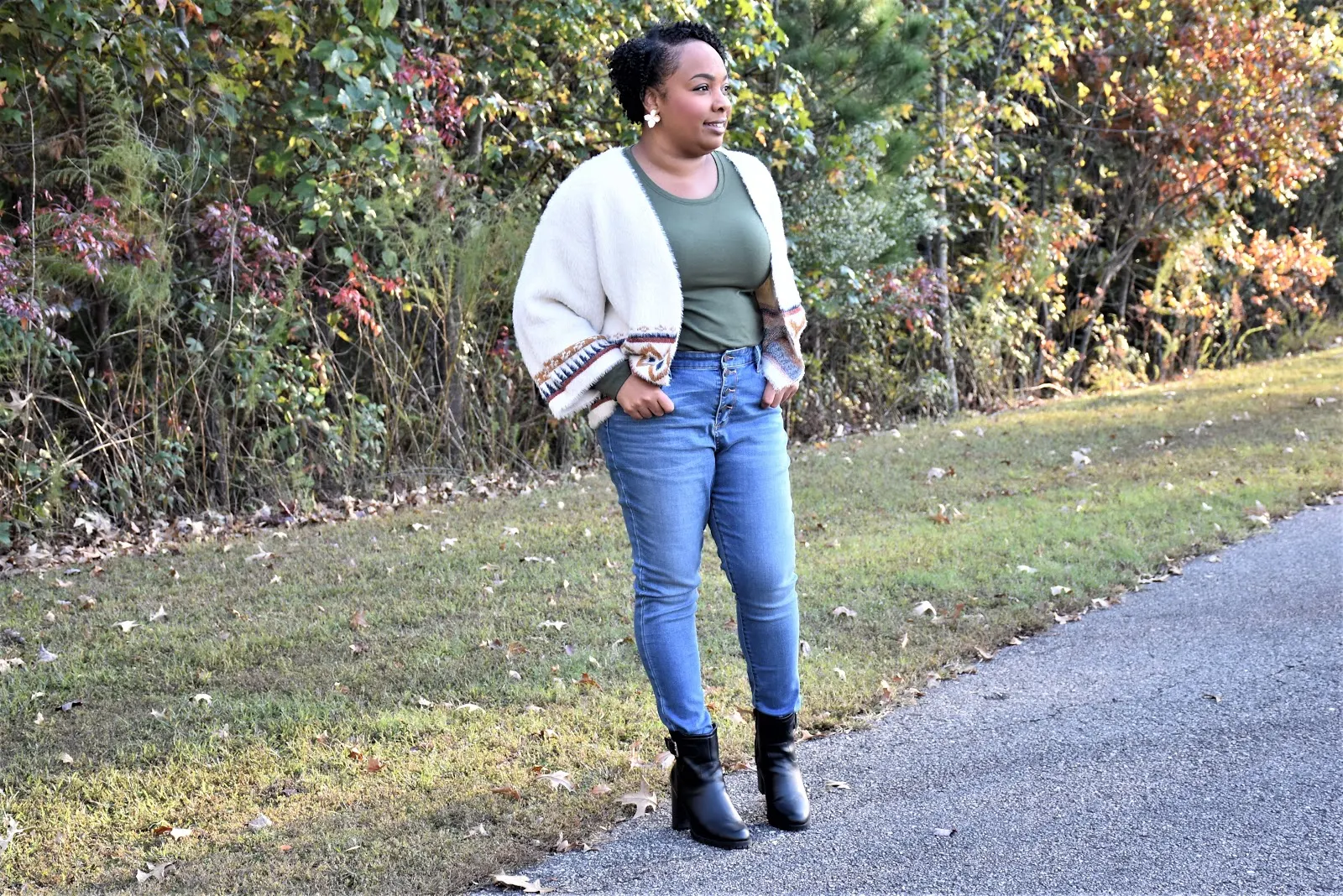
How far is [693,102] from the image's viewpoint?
3.11 metres

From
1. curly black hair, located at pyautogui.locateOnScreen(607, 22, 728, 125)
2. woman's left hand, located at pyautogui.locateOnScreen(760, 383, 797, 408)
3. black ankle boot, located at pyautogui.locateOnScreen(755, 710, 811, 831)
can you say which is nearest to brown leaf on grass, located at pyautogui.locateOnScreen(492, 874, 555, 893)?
black ankle boot, located at pyautogui.locateOnScreen(755, 710, 811, 831)

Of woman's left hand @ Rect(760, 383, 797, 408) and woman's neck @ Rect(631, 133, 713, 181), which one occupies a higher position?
woman's neck @ Rect(631, 133, 713, 181)

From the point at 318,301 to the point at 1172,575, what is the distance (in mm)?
5656

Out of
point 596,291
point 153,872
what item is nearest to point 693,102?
point 596,291

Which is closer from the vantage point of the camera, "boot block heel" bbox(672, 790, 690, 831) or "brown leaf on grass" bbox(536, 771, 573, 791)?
"boot block heel" bbox(672, 790, 690, 831)

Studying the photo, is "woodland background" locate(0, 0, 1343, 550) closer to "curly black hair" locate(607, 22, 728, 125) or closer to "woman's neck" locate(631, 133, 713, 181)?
"curly black hair" locate(607, 22, 728, 125)

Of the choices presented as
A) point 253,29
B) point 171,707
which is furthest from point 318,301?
point 171,707

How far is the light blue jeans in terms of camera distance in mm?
3166

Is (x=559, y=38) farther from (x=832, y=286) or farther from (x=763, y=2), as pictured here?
(x=832, y=286)

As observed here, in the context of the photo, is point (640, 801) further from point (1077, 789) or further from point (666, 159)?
point (666, 159)

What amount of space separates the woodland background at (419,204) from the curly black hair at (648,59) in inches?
125

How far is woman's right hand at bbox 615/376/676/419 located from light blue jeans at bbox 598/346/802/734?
0.05 metres

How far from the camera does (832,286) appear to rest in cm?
1076

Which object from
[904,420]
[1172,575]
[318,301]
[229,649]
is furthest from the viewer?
[904,420]
